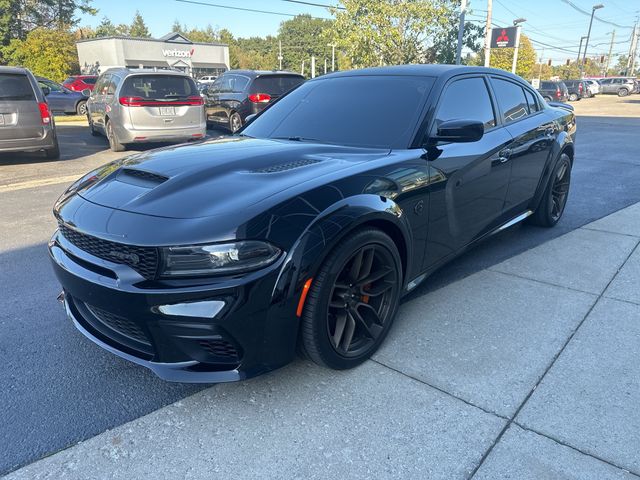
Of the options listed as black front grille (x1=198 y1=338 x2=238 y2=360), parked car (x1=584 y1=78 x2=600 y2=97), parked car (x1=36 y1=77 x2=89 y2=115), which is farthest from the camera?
parked car (x1=584 y1=78 x2=600 y2=97)

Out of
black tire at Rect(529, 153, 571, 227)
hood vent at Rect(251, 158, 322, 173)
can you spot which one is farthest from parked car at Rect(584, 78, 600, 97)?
hood vent at Rect(251, 158, 322, 173)

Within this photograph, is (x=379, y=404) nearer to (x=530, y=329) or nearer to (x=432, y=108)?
(x=530, y=329)

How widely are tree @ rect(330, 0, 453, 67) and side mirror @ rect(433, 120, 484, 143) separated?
23.5 m

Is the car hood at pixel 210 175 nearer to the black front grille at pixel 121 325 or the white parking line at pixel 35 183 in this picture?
the black front grille at pixel 121 325

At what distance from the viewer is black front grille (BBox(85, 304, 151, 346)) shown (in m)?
2.15

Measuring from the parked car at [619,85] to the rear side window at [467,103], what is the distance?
166 feet

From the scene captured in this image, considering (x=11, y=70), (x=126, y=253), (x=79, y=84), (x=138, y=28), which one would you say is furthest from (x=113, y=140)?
(x=138, y=28)

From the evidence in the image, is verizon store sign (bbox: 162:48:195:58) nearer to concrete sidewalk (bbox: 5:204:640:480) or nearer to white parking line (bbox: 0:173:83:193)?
white parking line (bbox: 0:173:83:193)

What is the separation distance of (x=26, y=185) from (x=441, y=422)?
275 inches

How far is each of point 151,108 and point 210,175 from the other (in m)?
7.49

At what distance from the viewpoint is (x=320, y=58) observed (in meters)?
101

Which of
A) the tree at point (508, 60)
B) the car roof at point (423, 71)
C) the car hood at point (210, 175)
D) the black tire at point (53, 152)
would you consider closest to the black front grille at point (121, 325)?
the car hood at point (210, 175)

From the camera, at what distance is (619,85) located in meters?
45.0

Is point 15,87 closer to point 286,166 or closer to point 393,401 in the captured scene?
point 286,166
